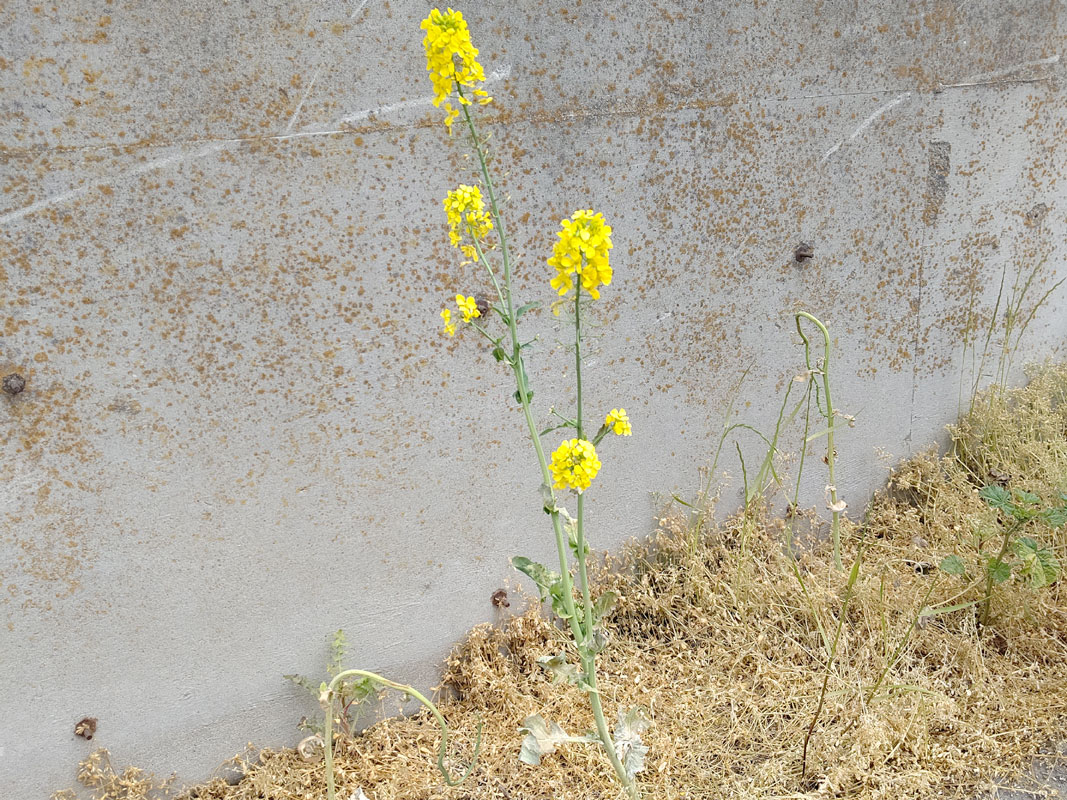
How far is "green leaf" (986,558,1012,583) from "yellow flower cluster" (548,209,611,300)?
4.99 ft

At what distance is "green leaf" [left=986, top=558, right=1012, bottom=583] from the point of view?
2111 millimetres

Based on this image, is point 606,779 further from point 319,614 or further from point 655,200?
point 655,200

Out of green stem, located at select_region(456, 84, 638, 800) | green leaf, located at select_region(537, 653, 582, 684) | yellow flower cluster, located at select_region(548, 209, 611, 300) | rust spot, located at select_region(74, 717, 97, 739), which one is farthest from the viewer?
rust spot, located at select_region(74, 717, 97, 739)

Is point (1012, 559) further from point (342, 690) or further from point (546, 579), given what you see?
point (342, 690)

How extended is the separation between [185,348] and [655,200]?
1.29 metres

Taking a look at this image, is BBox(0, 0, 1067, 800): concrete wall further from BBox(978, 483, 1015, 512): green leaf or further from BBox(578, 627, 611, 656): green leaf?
BBox(978, 483, 1015, 512): green leaf

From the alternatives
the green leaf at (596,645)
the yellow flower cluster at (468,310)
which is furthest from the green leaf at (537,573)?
the yellow flower cluster at (468,310)

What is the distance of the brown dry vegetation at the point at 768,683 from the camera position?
6.16ft

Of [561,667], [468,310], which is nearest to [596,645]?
[561,667]

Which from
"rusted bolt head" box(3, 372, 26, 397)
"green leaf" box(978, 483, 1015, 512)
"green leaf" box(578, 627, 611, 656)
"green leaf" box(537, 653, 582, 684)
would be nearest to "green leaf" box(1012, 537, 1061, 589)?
"green leaf" box(978, 483, 1015, 512)

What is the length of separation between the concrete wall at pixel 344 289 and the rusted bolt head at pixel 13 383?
0.07 ft

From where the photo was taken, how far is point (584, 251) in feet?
4.23

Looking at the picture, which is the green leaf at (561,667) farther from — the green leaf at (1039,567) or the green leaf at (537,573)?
the green leaf at (1039,567)

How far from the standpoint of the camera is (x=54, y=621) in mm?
1724
